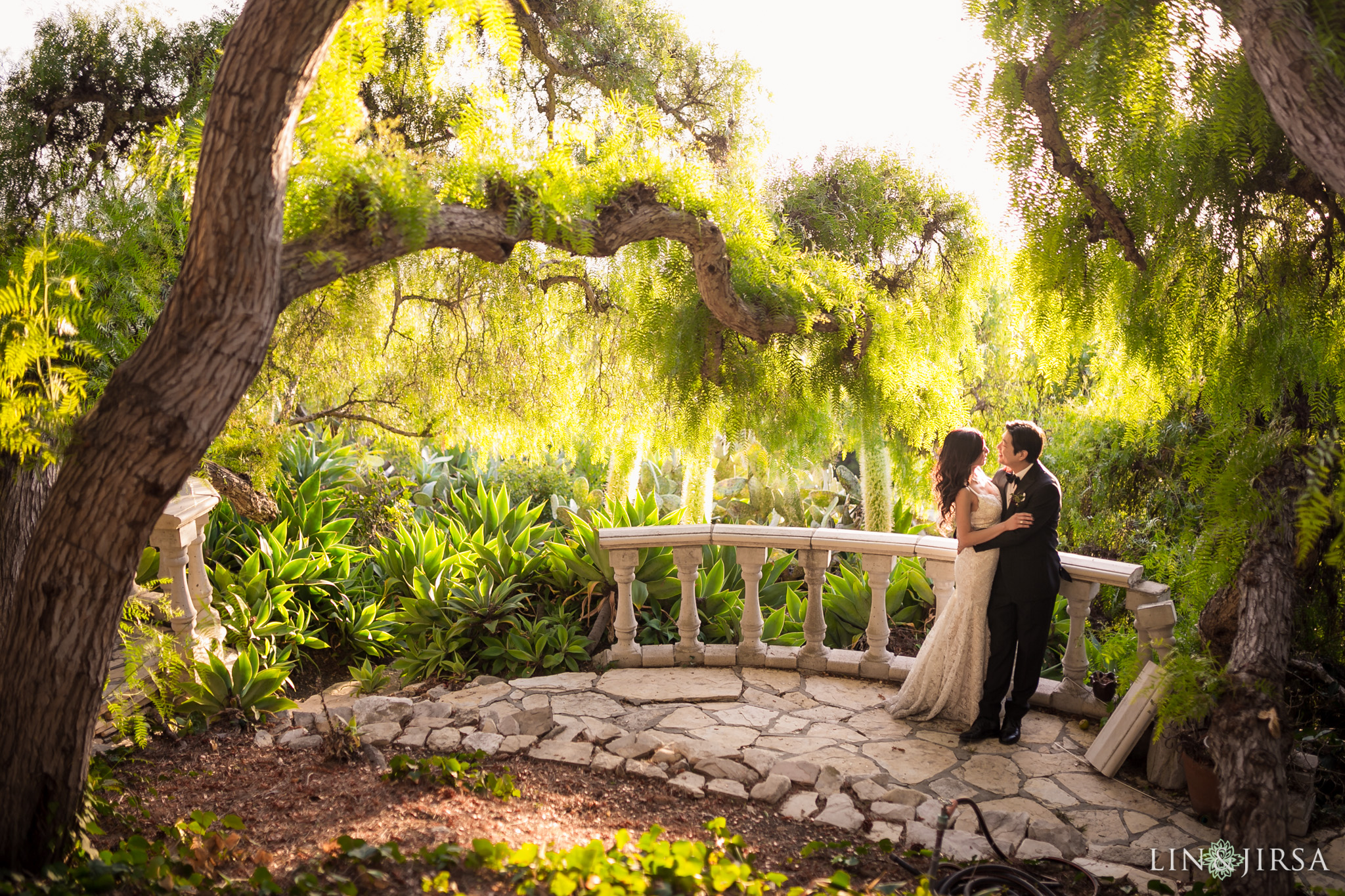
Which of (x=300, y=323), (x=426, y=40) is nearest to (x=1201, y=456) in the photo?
(x=300, y=323)

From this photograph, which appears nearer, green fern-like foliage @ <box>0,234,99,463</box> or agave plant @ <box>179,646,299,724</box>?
green fern-like foliage @ <box>0,234,99,463</box>

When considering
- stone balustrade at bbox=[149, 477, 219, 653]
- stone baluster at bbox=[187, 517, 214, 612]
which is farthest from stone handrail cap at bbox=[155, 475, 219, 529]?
stone baluster at bbox=[187, 517, 214, 612]

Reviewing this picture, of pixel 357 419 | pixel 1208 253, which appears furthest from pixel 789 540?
pixel 357 419

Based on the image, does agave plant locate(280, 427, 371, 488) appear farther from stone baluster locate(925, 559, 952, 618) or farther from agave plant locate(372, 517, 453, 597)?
stone baluster locate(925, 559, 952, 618)

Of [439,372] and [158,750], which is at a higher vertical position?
[439,372]

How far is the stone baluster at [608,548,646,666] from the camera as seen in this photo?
505 centimetres

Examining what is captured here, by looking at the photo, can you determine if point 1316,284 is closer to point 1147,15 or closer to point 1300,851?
point 1147,15

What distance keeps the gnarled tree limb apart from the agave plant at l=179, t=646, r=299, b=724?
4.18 metres

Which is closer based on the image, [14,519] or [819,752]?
[14,519]

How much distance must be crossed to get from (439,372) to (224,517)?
2.53 meters

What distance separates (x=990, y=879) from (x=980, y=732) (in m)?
1.37

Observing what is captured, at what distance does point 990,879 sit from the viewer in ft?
9.13

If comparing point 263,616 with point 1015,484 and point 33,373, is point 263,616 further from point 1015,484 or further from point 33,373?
point 1015,484

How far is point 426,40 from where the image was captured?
546cm
